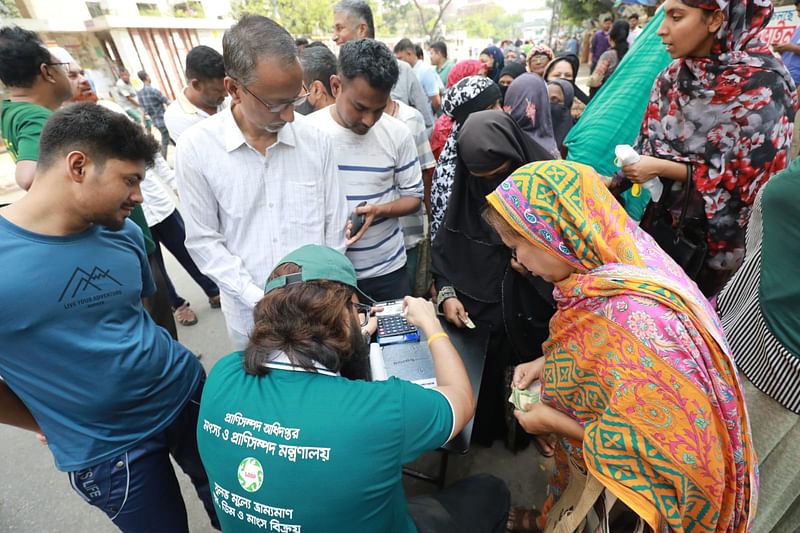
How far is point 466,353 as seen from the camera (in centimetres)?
164

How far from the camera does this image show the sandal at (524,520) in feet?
5.85

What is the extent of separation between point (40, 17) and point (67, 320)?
61.2 feet

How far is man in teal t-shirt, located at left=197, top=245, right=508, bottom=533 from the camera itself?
2.81 ft

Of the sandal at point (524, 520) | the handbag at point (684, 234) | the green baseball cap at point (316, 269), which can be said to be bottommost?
the sandal at point (524, 520)

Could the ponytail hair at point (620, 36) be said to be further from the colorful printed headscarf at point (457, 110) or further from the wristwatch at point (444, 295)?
the wristwatch at point (444, 295)

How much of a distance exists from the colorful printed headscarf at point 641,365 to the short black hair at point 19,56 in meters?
2.32

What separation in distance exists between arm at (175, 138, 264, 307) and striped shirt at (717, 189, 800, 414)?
5.64 ft

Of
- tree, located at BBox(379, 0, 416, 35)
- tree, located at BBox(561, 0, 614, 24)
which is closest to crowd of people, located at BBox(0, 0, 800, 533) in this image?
tree, located at BBox(561, 0, 614, 24)

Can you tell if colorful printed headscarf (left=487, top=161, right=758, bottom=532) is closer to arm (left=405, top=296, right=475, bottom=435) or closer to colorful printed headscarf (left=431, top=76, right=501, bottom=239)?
arm (left=405, top=296, right=475, bottom=435)

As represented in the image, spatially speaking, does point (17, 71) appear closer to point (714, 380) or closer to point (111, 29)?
point (714, 380)

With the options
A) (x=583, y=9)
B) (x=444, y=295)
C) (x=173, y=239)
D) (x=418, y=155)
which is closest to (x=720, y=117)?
(x=444, y=295)

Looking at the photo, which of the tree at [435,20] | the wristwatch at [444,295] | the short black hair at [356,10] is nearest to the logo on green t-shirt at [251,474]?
the wristwatch at [444,295]

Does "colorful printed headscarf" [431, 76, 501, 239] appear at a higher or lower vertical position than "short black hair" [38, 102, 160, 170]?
lower

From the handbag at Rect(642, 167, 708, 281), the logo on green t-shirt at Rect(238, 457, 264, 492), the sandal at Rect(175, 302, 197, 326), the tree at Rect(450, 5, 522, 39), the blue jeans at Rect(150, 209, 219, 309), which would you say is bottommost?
the tree at Rect(450, 5, 522, 39)
